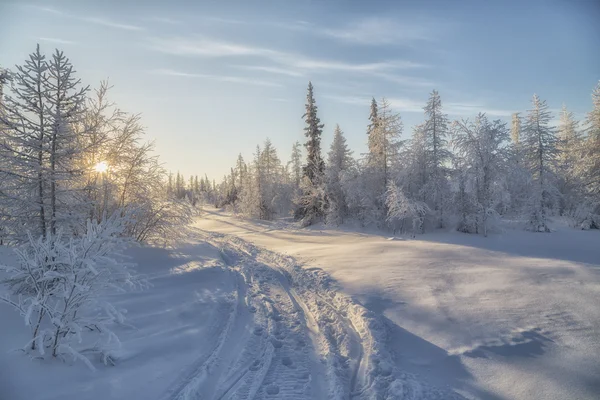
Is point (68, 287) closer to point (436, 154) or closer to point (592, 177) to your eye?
point (436, 154)

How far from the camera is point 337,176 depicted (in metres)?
32.5

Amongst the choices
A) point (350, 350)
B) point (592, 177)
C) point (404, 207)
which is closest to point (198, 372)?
point (350, 350)

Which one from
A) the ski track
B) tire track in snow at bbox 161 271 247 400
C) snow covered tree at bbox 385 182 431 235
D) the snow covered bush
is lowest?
the ski track

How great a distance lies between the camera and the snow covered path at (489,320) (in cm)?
462

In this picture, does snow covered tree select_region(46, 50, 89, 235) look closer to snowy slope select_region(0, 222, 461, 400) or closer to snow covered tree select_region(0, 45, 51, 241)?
snow covered tree select_region(0, 45, 51, 241)

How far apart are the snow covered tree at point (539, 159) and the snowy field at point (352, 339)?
62.9 feet

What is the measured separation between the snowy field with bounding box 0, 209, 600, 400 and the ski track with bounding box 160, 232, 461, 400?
0.09 ft

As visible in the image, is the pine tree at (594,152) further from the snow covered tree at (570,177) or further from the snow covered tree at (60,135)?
the snow covered tree at (60,135)

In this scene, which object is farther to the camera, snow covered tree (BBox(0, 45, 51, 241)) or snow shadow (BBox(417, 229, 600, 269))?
snow shadow (BBox(417, 229, 600, 269))

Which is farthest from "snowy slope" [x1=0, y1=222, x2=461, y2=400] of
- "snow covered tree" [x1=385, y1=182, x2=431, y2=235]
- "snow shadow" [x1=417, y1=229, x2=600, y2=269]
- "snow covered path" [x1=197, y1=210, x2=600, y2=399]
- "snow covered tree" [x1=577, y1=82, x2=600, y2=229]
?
"snow covered tree" [x1=577, y1=82, x2=600, y2=229]

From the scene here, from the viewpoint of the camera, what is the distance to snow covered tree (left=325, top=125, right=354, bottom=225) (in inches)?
1229

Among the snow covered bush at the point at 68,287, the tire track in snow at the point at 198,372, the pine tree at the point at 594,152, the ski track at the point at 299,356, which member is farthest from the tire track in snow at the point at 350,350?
the pine tree at the point at 594,152

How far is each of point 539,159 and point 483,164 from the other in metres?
7.64

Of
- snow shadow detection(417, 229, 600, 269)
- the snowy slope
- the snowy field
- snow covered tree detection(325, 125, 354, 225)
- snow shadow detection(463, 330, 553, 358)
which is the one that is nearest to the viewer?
the snowy slope
